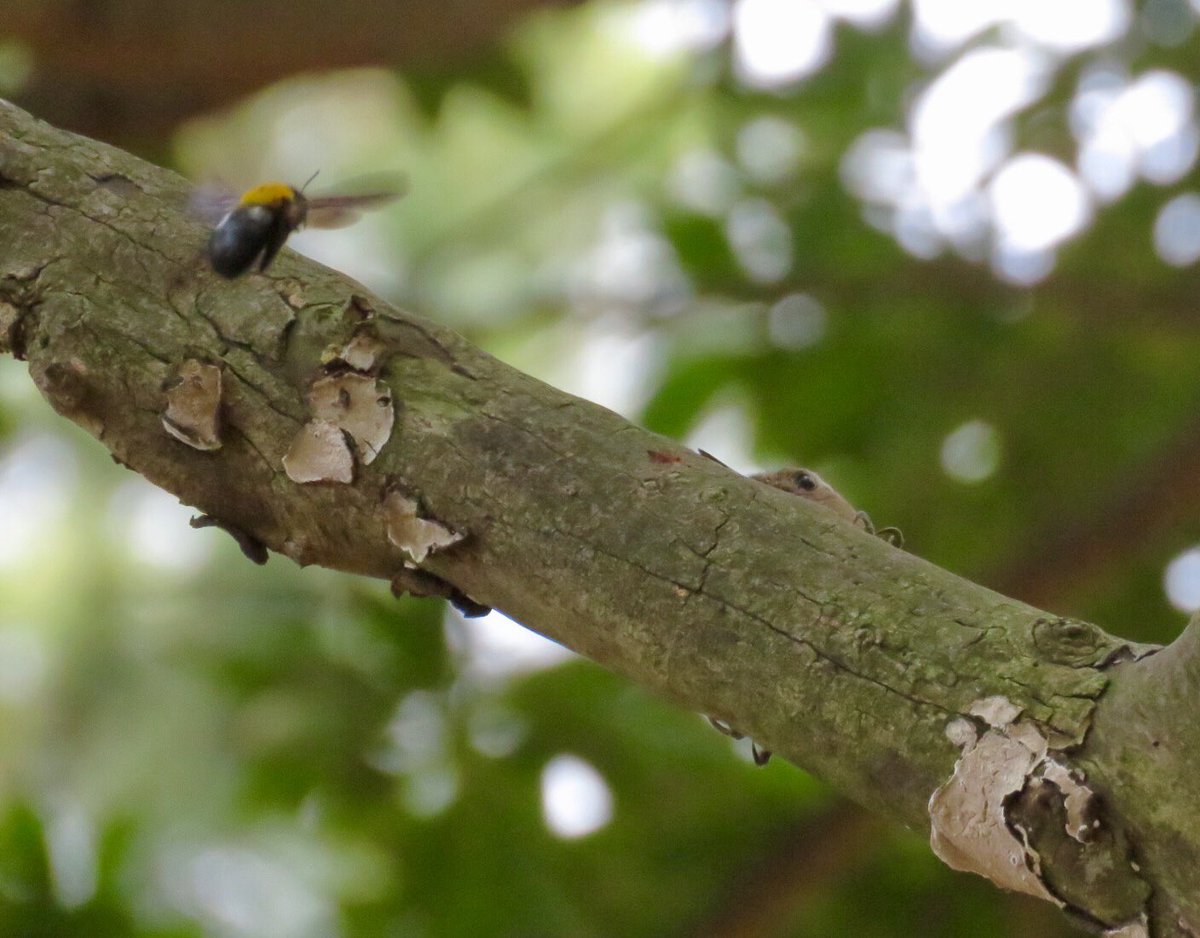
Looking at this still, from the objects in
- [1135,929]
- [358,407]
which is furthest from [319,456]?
[1135,929]

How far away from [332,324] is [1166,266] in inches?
115

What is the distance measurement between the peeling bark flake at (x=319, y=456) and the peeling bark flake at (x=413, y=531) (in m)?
0.05

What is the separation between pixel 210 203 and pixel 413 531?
1.67 feet

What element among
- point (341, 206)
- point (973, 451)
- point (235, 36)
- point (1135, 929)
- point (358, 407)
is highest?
point (358, 407)

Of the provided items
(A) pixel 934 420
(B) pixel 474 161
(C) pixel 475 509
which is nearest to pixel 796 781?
(A) pixel 934 420

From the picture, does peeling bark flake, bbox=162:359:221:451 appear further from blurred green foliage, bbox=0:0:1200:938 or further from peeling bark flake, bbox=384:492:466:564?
blurred green foliage, bbox=0:0:1200:938

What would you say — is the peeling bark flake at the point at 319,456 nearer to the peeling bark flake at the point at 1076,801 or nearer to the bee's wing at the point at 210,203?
the bee's wing at the point at 210,203

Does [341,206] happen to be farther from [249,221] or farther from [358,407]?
[358,407]

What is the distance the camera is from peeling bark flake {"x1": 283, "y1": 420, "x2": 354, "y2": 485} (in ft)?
3.92

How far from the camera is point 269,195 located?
66.0 inches

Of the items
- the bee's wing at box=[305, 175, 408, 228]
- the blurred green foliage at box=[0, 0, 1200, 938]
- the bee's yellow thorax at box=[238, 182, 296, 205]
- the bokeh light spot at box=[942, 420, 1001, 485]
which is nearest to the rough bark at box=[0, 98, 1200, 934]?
the bee's yellow thorax at box=[238, 182, 296, 205]

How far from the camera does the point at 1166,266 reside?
3588 mm

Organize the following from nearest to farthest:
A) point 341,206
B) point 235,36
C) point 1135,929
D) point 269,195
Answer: point 1135,929, point 269,195, point 341,206, point 235,36

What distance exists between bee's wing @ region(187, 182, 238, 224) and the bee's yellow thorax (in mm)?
19
